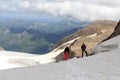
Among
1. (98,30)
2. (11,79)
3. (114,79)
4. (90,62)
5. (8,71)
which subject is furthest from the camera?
(98,30)

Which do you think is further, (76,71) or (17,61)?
(17,61)

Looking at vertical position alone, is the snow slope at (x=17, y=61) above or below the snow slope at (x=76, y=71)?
above

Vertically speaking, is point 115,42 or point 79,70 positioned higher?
point 115,42

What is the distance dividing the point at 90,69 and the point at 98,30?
13437cm

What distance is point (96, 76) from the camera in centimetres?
2323

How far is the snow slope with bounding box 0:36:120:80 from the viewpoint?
2331 cm

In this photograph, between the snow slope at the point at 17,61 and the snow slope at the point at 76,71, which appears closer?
the snow slope at the point at 76,71

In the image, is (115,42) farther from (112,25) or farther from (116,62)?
(112,25)

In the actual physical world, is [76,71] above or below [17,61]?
below

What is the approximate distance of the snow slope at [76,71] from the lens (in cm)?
2331

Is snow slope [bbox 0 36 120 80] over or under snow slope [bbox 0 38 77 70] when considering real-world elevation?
under

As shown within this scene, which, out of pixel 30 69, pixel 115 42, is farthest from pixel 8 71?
pixel 115 42

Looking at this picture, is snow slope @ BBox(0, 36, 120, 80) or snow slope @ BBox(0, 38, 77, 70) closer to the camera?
snow slope @ BBox(0, 36, 120, 80)

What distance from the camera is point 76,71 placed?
24.9 metres
